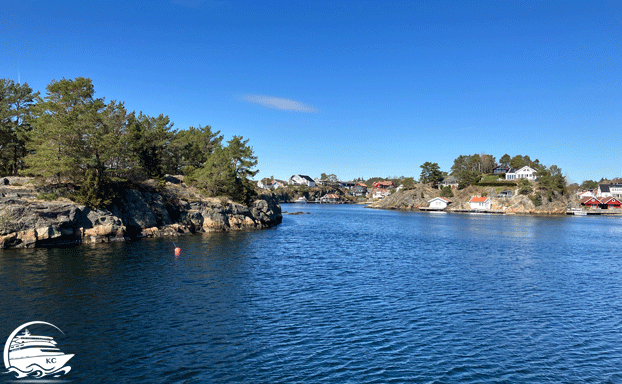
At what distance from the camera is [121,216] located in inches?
2346

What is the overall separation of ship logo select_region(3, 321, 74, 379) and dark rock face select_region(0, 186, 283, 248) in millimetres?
35827

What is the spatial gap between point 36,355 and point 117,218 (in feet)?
143

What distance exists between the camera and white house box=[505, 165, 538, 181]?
7190 inches

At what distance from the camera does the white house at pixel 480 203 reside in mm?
172625

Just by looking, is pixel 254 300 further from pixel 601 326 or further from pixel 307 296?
pixel 601 326

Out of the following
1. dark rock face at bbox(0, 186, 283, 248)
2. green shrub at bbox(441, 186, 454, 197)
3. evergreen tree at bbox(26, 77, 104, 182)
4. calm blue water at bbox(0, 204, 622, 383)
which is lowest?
calm blue water at bbox(0, 204, 622, 383)

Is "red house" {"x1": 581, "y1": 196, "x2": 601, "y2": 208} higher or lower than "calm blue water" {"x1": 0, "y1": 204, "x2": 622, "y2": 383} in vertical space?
higher

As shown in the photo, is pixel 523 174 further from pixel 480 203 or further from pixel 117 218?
pixel 117 218

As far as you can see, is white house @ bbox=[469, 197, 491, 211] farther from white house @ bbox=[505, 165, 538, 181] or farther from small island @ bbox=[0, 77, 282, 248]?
small island @ bbox=[0, 77, 282, 248]

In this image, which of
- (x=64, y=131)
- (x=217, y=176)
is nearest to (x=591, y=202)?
(x=217, y=176)

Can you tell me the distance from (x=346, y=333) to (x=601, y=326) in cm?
1716

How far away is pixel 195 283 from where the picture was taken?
1265 inches

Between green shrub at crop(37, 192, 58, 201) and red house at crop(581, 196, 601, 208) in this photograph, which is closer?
green shrub at crop(37, 192, 58, 201)

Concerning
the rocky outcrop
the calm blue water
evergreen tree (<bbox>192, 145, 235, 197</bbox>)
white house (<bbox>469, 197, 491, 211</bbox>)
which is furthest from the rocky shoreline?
the rocky outcrop
